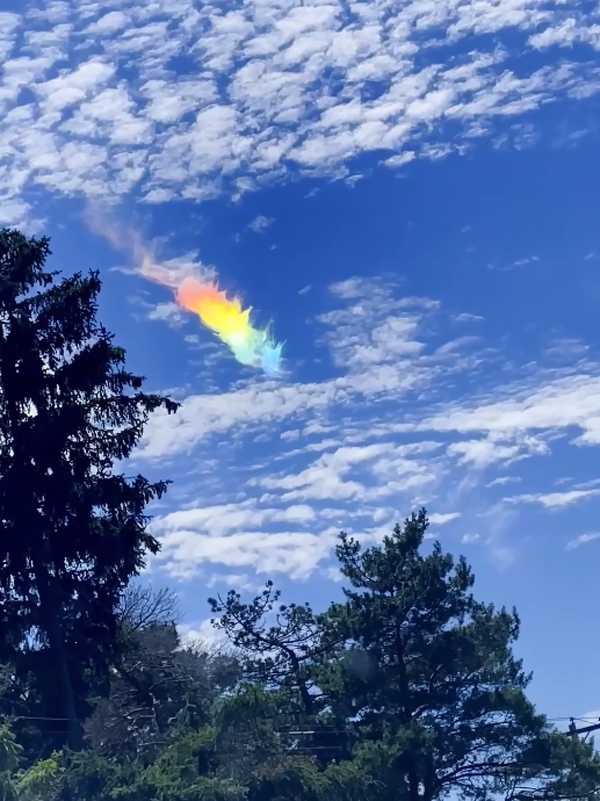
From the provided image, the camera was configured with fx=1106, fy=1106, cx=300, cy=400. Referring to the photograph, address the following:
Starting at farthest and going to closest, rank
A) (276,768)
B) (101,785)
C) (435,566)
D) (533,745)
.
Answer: (435,566), (533,745), (276,768), (101,785)

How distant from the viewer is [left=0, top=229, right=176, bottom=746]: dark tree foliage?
25594mm

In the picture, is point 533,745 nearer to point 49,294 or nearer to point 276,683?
point 276,683

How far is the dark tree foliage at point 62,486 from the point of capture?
84.0ft

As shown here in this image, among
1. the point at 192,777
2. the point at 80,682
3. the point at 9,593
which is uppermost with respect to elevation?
the point at 9,593

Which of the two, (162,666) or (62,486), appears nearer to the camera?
(62,486)

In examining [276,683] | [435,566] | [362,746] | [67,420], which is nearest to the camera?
[67,420]

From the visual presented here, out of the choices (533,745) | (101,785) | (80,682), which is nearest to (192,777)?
(101,785)

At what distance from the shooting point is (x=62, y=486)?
2555 cm

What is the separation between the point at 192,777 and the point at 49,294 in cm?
1178

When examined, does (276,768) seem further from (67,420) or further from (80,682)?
(67,420)

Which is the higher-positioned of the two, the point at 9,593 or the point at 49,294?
the point at 49,294

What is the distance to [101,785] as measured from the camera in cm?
2133

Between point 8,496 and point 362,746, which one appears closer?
point 8,496

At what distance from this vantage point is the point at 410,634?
34.4 meters
